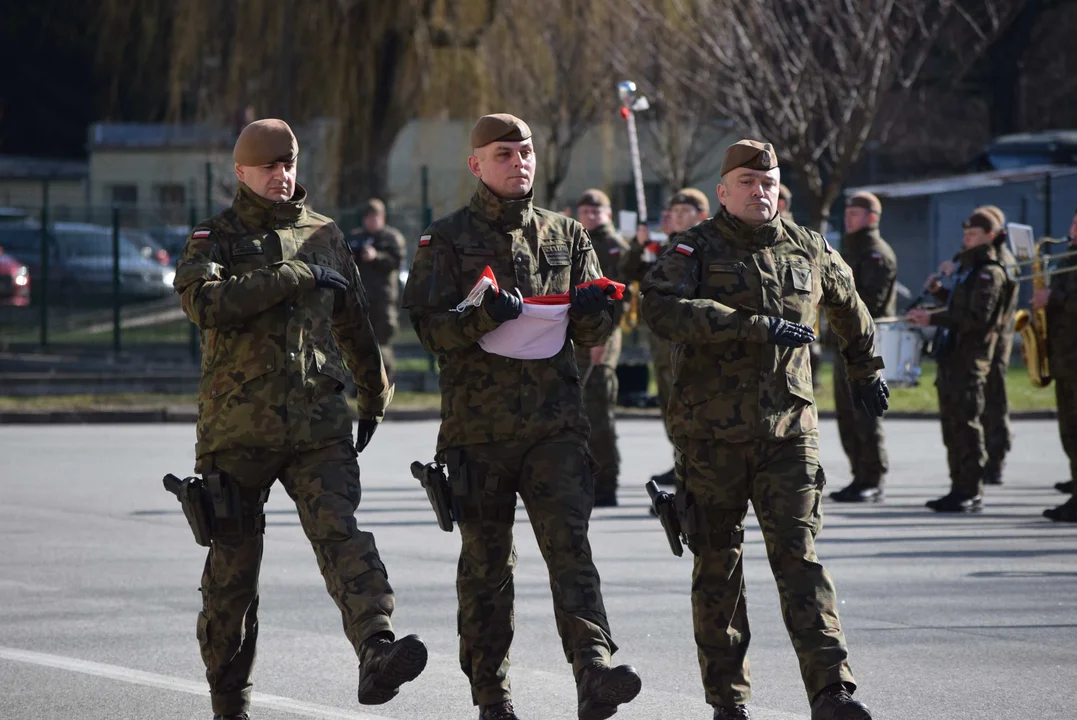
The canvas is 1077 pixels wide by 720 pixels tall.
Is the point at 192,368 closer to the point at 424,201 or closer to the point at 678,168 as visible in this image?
the point at 424,201

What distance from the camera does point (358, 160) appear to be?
26.9 m

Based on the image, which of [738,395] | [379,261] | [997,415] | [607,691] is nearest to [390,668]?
[607,691]

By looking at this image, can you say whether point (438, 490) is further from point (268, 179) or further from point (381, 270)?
point (381, 270)

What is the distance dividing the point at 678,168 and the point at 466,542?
24.9 m

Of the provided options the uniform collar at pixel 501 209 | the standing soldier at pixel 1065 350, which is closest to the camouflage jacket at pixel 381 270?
the standing soldier at pixel 1065 350

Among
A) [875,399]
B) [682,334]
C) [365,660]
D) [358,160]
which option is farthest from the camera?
[358,160]

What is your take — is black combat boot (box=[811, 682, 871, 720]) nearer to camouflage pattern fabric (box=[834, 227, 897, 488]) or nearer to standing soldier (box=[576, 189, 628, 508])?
standing soldier (box=[576, 189, 628, 508])

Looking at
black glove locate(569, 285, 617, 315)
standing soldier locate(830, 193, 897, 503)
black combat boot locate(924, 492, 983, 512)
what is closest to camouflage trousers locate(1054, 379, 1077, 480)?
black combat boot locate(924, 492, 983, 512)

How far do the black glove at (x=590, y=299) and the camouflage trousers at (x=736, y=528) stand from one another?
0.55 metres

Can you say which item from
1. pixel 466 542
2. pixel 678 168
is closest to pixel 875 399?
pixel 466 542

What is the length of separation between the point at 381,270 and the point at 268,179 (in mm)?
12517

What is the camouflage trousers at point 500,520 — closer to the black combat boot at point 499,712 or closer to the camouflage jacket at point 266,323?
the black combat boot at point 499,712

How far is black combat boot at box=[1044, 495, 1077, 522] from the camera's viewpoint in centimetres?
1076

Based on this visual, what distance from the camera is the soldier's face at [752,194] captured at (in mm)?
5680
